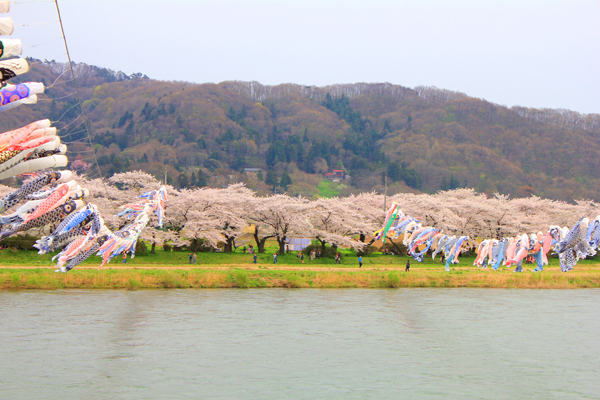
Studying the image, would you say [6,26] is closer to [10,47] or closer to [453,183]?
[10,47]

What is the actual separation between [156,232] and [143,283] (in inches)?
562

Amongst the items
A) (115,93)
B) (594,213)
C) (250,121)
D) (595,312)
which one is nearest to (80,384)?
(595,312)

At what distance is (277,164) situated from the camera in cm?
13462

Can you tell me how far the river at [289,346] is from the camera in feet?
52.7

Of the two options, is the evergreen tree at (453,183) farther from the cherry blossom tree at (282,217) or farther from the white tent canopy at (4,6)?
the white tent canopy at (4,6)

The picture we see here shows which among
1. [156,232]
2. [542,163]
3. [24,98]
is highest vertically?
[24,98]

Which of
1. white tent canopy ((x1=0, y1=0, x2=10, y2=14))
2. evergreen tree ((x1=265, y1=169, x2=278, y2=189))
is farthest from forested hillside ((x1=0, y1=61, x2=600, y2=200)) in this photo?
white tent canopy ((x1=0, y1=0, x2=10, y2=14))

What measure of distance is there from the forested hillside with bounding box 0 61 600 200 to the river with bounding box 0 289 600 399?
69820mm

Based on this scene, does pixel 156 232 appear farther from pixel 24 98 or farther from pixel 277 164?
pixel 277 164

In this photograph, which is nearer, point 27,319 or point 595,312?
point 27,319

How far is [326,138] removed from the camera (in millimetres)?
157125

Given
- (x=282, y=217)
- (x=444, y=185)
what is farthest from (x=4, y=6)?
(x=444, y=185)

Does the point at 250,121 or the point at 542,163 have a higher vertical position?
the point at 250,121

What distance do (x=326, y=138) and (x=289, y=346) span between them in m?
139
